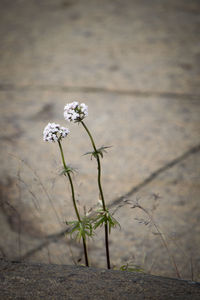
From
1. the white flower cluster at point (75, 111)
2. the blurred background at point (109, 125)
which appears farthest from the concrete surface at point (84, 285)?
the white flower cluster at point (75, 111)

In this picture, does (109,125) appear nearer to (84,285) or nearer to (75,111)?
(75,111)

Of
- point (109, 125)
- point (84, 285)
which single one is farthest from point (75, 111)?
point (109, 125)

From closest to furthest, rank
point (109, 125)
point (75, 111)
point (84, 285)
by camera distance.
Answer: point (84, 285), point (75, 111), point (109, 125)

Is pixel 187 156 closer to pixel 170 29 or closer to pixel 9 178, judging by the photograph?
pixel 9 178

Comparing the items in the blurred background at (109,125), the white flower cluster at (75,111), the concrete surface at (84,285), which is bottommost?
the concrete surface at (84,285)

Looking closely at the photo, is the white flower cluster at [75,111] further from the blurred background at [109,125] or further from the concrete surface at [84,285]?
the concrete surface at [84,285]

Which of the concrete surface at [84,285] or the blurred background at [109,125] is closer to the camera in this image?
the concrete surface at [84,285]

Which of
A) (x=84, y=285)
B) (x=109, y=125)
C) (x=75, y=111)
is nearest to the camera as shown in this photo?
(x=84, y=285)

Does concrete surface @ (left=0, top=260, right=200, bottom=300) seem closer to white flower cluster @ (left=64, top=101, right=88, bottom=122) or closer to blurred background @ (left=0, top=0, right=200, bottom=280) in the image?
blurred background @ (left=0, top=0, right=200, bottom=280)
